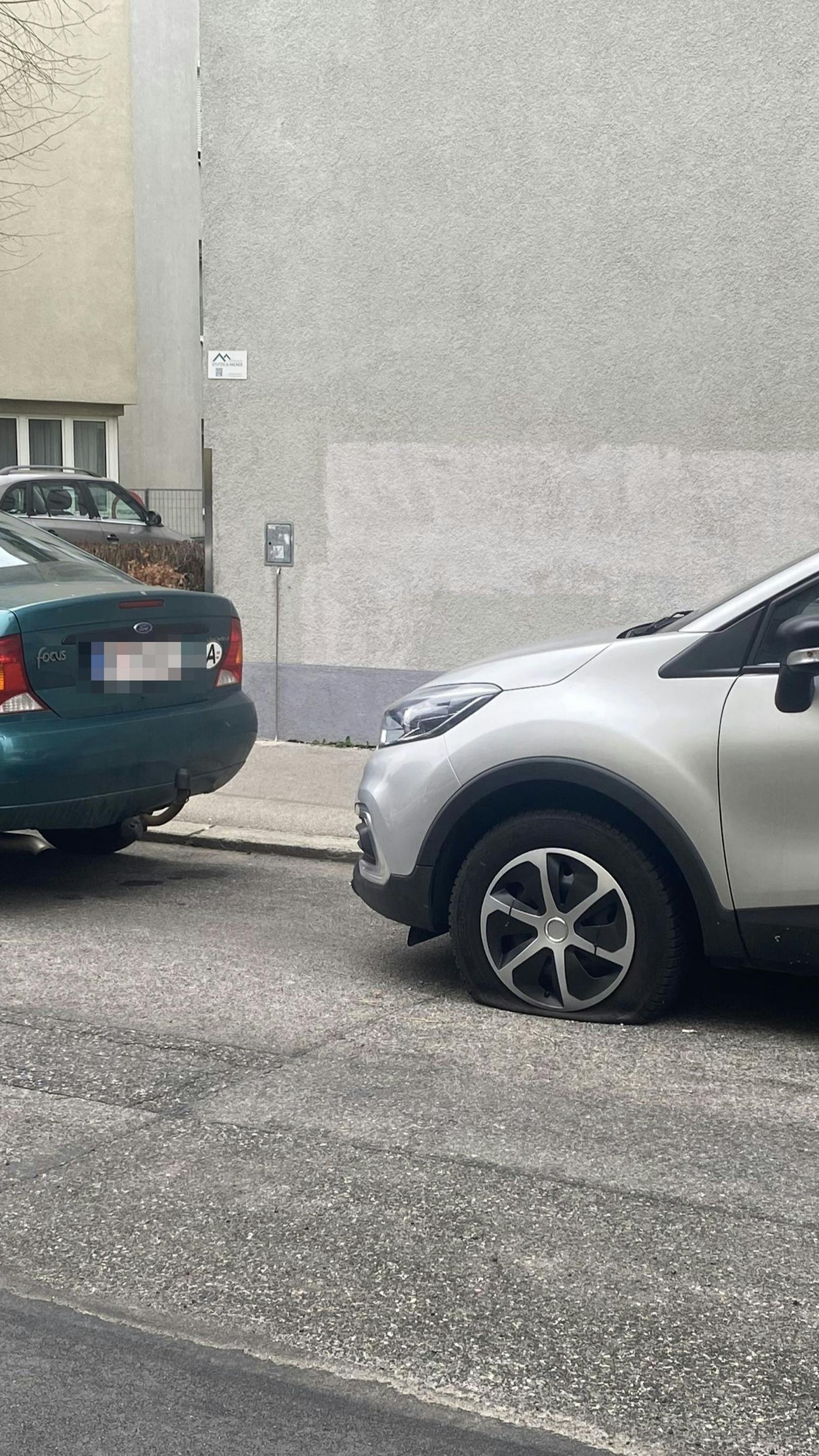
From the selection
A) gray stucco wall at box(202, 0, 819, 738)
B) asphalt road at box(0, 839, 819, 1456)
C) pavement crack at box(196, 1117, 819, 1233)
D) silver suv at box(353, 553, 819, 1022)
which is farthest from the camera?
gray stucco wall at box(202, 0, 819, 738)

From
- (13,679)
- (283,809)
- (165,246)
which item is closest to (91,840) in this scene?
(283,809)

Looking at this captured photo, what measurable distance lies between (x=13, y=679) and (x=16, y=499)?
517 inches

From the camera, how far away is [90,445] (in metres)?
27.1

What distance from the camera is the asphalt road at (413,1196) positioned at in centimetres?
282

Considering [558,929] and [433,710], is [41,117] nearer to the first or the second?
[433,710]

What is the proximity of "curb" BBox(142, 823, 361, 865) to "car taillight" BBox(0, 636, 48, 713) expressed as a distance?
2.10 meters

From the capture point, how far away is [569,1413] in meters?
2.71

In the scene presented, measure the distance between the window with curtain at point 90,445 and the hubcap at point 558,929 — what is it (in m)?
23.2

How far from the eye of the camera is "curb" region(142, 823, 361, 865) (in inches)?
307

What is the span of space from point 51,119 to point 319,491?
51.1ft

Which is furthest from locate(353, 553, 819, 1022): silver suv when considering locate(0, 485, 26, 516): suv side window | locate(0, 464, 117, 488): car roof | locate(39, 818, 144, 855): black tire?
locate(0, 464, 117, 488): car roof

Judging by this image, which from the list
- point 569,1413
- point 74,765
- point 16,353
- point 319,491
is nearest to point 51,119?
point 16,353

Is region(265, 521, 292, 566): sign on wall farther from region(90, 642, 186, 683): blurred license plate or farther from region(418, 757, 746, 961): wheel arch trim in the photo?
region(418, 757, 746, 961): wheel arch trim

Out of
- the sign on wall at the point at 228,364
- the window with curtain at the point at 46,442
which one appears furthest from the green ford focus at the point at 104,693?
the window with curtain at the point at 46,442
